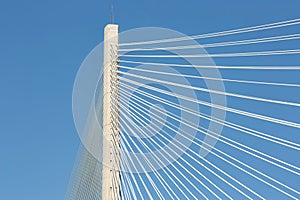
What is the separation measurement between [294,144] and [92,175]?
4.74 meters

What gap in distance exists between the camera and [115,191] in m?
8.69

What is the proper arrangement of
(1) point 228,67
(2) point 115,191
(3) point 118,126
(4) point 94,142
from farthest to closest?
(4) point 94,142
(3) point 118,126
(2) point 115,191
(1) point 228,67

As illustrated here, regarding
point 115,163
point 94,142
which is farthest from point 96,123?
point 115,163

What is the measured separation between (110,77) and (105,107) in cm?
48

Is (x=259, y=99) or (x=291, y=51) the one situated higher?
(x=291, y=51)

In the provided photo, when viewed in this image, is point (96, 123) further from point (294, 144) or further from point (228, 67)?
point (294, 144)

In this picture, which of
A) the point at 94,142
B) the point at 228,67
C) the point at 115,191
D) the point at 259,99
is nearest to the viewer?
the point at 259,99

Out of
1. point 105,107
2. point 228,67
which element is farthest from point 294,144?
point 105,107

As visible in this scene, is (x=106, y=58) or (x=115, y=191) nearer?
(x=115, y=191)

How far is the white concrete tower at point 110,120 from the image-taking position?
880 centimetres

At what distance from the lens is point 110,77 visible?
9.70 metres

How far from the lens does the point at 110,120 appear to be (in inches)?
368

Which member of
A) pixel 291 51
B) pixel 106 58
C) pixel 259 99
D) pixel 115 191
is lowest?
pixel 115 191

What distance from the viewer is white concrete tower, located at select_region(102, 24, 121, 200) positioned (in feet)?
28.9
